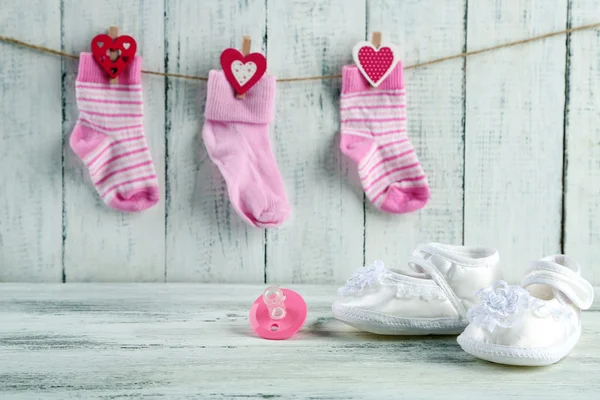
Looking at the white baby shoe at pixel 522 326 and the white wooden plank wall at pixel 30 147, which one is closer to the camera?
the white baby shoe at pixel 522 326

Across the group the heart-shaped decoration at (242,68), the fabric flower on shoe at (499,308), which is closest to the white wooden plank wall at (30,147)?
the heart-shaped decoration at (242,68)

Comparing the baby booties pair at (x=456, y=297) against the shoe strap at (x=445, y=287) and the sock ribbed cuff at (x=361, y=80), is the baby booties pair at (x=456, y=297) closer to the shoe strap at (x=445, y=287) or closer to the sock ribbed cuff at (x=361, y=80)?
the shoe strap at (x=445, y=287)

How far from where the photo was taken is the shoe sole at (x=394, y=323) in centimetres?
102

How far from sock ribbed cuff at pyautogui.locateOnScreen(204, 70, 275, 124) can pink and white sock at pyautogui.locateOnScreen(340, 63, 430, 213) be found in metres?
0.18

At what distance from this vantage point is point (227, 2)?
150 centimetres

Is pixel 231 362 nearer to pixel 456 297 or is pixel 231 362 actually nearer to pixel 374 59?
pixel 456 297

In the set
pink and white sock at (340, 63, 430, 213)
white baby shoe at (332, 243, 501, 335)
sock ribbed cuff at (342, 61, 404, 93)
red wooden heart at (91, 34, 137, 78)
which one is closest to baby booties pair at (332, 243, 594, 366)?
white baby shoe at (332, 243, 501, 335)

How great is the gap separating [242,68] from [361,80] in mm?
288

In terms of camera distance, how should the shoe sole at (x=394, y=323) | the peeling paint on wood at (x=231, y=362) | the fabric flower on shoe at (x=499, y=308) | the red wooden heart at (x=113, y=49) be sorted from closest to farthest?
the peeling paint on wood at (x=231, y=362) → the fabric flower on shoe at (x=499, y=308) → the shoe sole at (x=394, y=323) → the red wooden heart at (x=113, y=49)

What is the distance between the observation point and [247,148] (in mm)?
1487

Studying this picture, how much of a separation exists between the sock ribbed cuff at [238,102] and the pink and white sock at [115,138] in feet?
0.58

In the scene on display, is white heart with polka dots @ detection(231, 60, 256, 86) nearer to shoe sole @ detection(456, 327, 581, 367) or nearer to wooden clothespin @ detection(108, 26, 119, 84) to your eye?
wooden clothespin @ detection(108, 26, 119, 84)

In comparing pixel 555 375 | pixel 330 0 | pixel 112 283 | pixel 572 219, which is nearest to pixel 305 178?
pixel 330 0

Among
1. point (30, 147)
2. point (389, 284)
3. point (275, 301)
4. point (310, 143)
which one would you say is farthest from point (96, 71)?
point (389, 284)
